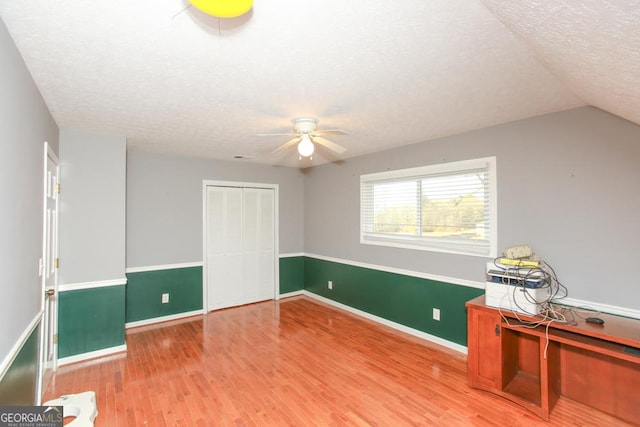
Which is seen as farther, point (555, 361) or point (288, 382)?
point (288, 382)

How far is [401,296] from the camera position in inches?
153

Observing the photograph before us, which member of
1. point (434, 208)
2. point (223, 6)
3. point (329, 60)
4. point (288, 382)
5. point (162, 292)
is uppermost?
point (329, 60)

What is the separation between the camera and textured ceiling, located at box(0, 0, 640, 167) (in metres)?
1.27

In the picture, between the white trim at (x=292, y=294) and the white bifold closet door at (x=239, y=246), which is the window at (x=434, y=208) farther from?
the white trim at (x=292, y=294)

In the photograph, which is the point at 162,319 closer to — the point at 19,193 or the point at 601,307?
the point at 19,193

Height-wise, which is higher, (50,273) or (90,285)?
(50,273)

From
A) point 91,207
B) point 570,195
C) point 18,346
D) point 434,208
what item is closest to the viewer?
point 18,346

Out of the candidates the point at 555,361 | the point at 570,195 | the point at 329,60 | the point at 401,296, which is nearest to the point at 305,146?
the point at 329,60

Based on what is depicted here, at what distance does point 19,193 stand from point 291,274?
4225 mm

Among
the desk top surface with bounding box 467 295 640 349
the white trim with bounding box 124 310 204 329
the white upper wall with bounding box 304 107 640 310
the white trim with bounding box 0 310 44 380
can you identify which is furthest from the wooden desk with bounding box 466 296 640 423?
the white trim with bounding box 124 310 204 329

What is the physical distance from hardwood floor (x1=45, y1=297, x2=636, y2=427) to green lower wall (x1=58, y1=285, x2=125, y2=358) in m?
0.19

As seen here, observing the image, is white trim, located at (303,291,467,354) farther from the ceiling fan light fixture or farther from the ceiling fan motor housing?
the ceiling fan motor housing

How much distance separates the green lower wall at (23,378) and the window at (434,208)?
3.60 m

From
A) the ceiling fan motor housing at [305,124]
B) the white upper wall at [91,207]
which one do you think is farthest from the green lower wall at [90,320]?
the ceiling fan motor housing at [305,124]
